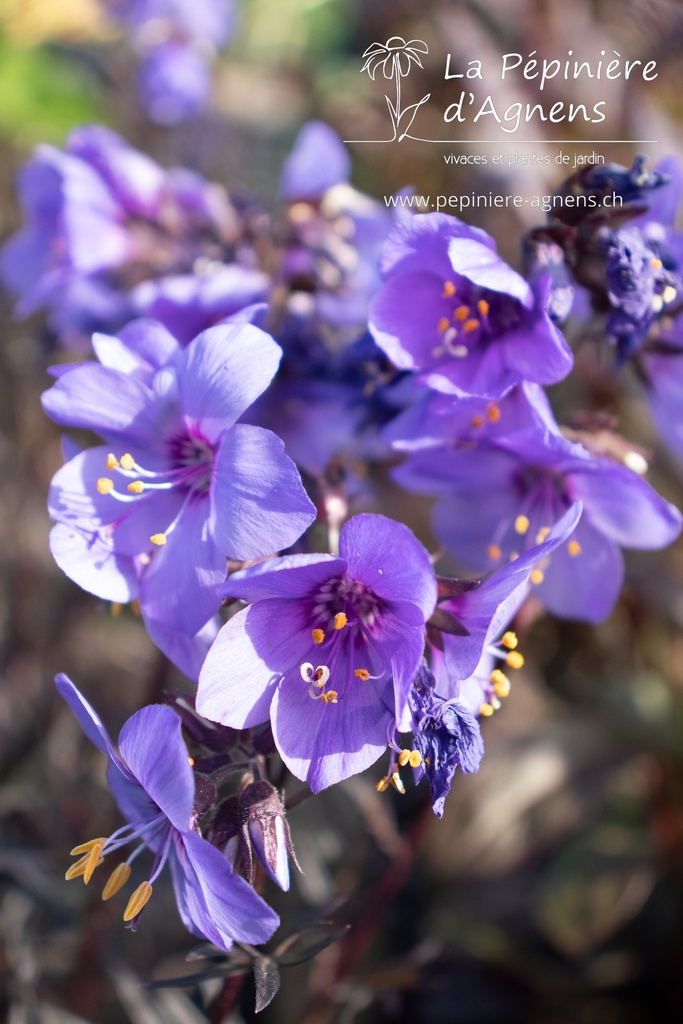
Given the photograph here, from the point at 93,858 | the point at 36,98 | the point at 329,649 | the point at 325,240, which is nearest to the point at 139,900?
the point at 93,858

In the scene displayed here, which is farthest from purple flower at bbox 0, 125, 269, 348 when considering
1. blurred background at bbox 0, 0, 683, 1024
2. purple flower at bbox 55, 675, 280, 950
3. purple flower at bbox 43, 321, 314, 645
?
purple flower at bbox 55, 675, 280, 950

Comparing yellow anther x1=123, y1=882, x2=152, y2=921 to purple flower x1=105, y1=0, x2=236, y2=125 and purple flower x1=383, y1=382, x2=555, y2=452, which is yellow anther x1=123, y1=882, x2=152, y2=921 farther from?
purple flower x1=105, y1=0, x2=236, y2=125

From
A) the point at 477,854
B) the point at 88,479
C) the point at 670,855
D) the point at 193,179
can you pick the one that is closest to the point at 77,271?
the point at 193,179

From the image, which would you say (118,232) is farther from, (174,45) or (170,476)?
(174,45)

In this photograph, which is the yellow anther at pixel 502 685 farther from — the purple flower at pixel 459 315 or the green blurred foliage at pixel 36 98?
the green blurred foliage at pixel 36 98

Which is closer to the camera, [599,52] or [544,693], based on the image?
[544,693]

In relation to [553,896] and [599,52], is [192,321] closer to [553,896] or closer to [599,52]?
[553,896]
